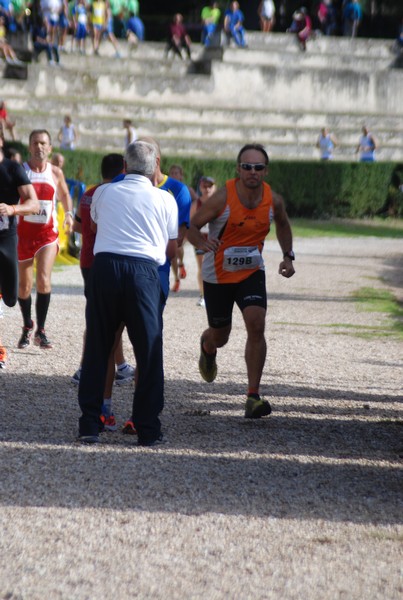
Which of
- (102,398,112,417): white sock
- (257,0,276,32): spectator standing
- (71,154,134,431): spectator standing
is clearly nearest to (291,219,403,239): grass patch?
(257,0,276,32): spectator standing

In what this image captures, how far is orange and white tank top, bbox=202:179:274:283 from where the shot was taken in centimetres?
821

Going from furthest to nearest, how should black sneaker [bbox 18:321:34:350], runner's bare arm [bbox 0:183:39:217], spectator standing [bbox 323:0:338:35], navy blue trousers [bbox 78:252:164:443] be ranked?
1. spectator standing [bbox 323:0:338:35]
2. black sneaker [bbox 18:321:34:350]
3. runner's bare arm [bbox 0:183:39:217]
4. navy blue trousers [bbox 78:252:164:443]

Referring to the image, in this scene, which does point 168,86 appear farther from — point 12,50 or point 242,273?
point 242,273

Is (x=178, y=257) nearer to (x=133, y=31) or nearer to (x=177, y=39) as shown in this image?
(x=177, y=39)

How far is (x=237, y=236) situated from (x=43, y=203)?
322 centimetres

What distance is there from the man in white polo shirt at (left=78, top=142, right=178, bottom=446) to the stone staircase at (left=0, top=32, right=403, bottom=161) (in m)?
25.7

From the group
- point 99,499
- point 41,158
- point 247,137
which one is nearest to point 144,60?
point 247,137

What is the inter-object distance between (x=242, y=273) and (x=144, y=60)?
99.7 ft

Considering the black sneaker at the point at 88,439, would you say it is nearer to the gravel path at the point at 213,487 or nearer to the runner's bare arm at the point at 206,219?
the gravel path at the point at 213,487

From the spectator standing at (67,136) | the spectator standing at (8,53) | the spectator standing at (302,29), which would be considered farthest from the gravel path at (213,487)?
the spectator standing at (302,29)

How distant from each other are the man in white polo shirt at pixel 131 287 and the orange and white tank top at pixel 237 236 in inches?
43.7

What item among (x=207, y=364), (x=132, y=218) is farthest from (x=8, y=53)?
(x=132, y=218)

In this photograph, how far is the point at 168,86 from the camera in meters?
37.4

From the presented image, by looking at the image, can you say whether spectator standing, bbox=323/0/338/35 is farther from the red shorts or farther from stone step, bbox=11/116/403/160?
the red shorts
